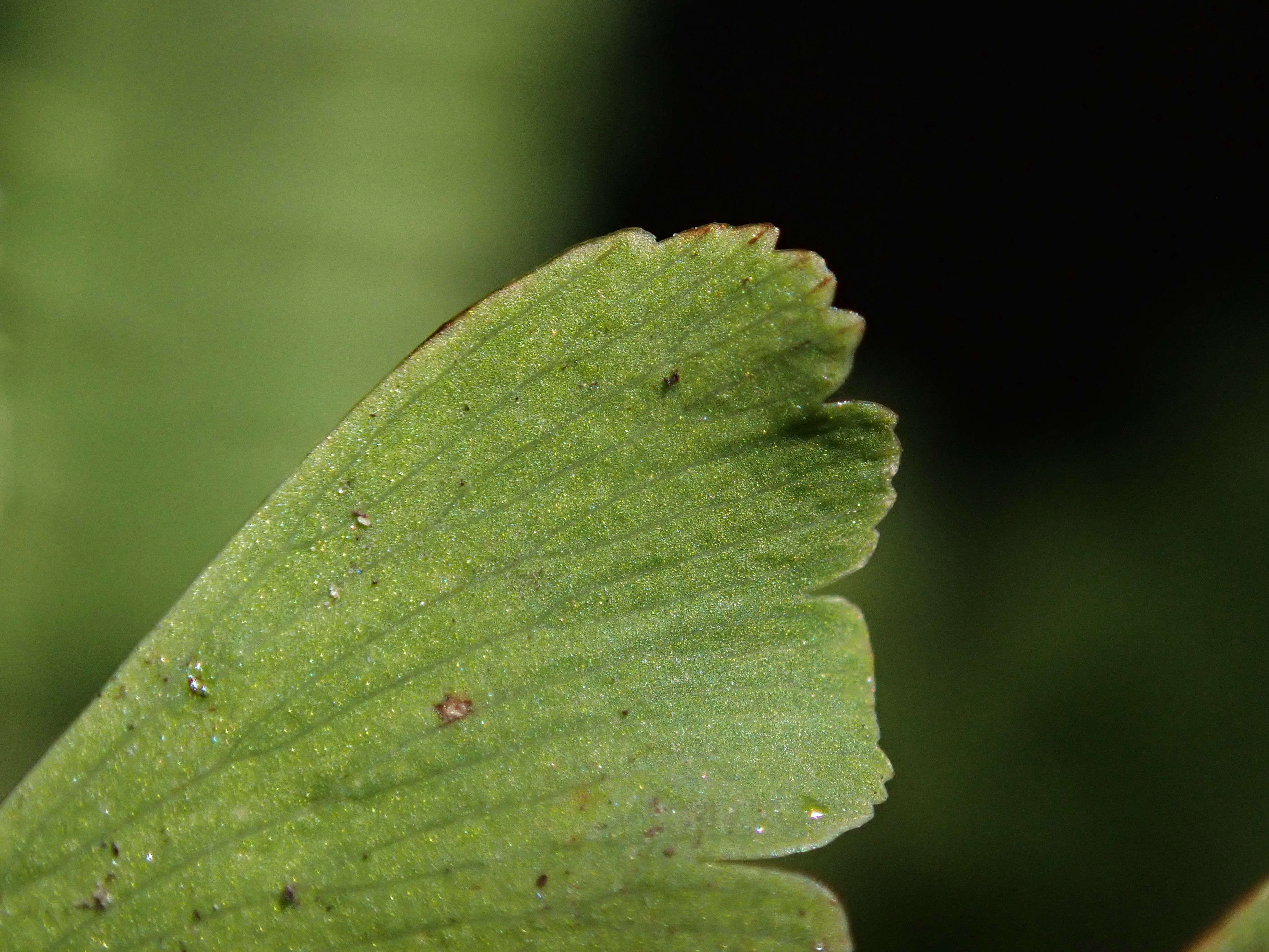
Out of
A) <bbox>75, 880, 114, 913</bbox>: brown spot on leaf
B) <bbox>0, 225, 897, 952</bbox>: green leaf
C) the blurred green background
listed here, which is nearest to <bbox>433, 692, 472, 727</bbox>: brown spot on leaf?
<bbox>0, 225, 897, 952</bbox>: green leaf

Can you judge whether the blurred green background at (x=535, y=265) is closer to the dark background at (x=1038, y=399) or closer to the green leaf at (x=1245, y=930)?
the dark background at (x=1038, y=399)

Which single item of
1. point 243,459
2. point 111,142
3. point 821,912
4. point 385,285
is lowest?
point 821,912

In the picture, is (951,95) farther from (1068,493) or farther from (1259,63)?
(1068,493)

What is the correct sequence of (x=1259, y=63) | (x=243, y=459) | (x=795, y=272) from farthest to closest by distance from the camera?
(x=243, y=459) < (x=1259, y=63) < (x=795, y=272)

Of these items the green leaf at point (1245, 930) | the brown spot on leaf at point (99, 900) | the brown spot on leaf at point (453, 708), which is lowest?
the green leaf at point (1245, 930)

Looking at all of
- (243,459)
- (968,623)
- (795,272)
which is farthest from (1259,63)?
(243,459)

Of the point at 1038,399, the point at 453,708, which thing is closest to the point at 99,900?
the point at 453,708

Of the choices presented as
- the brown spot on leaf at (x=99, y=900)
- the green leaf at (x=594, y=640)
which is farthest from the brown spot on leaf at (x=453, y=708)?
the brown spot on leaf at (x=99, y=900)

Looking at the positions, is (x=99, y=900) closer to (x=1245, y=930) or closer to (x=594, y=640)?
(x=594, y=640)
